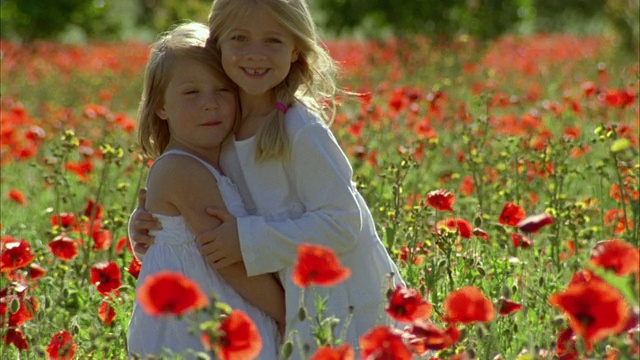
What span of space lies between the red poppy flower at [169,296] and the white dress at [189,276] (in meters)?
1.17

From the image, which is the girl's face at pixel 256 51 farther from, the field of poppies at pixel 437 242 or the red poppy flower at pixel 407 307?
the red poppy flower at pixel 407 307

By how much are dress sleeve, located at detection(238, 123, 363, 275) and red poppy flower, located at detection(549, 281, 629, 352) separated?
1250 mm

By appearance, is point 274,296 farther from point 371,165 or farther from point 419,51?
point 419,51

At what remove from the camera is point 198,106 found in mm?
3346

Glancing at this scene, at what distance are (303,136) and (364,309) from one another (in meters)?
0.49

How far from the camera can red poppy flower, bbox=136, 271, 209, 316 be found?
203 cm

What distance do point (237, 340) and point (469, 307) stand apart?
1.38ft

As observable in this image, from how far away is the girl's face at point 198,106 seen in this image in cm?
336

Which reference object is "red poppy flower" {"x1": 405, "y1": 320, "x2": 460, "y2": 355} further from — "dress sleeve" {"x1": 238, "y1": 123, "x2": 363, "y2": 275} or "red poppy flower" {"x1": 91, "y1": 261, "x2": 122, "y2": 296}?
"red poppy flower" {"x1": 91, "y1": 261, "x2": 122, "y2": 296}

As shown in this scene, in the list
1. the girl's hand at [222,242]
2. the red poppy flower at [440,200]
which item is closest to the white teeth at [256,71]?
the girl's hand at [222,242]

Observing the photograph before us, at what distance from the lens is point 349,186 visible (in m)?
3.27

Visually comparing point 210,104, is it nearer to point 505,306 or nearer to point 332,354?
point 505,306

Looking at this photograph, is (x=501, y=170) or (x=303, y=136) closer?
(x=303, y=136)

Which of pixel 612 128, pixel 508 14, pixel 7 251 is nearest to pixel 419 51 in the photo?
pixel 508 14
